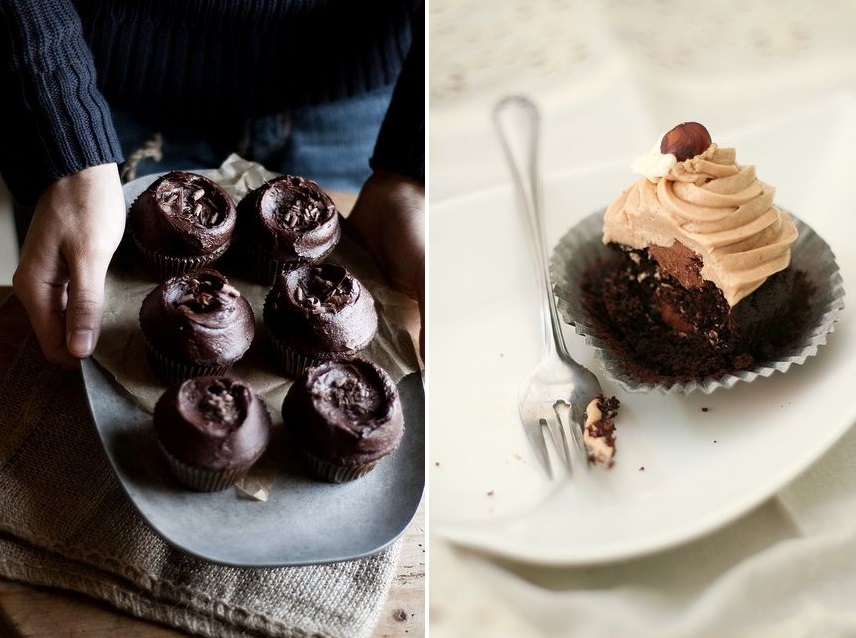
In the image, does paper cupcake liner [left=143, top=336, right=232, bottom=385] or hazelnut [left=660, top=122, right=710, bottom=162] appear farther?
paper cupcake liner [left=143, top=336, right=232, bottom=385]

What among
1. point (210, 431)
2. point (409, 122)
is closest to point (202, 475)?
point (210, 431)

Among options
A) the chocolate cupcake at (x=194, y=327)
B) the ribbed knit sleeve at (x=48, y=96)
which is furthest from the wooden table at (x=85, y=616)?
the ribbed knit sleeve at (x=48, y=96)

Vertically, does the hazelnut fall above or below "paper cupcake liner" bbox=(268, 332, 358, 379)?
above

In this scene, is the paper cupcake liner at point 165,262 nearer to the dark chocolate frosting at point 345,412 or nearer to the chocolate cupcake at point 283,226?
the chocolate cupcake at point 283,226

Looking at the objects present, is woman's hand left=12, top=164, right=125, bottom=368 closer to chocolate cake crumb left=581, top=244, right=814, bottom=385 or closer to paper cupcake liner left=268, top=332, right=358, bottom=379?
paper cupcake liner left=268, top=332, right=358, bottom=379

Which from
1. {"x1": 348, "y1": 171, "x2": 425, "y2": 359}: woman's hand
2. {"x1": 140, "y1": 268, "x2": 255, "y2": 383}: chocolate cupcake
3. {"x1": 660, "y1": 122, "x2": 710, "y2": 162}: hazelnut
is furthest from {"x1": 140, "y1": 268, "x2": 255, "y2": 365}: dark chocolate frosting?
{"x1": 660, "y1": 122, "x2": 710, "y2": 162}: hazelnut

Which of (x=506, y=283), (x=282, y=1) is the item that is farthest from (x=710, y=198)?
(x=282, y=1)

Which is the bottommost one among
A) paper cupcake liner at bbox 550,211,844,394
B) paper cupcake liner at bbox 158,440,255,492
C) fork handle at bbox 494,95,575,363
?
paper cupcake liner at bbox 158,440,255,492

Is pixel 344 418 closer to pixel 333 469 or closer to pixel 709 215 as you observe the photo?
pixel 333 469
